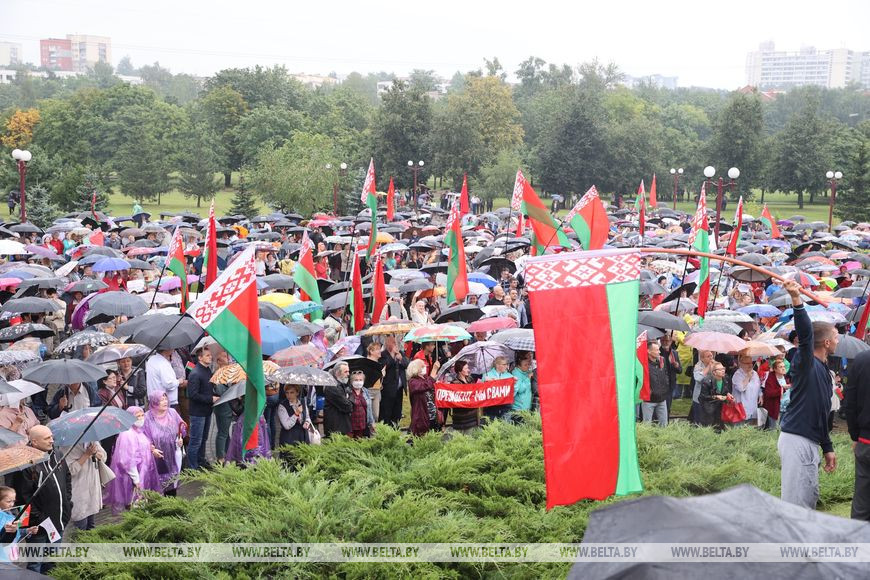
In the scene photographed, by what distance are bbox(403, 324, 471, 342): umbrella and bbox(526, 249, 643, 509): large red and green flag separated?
5.89 meters

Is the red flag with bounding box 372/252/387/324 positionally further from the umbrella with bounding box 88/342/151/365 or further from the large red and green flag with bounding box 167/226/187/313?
the umbrella with bounding box 88/342/151/365

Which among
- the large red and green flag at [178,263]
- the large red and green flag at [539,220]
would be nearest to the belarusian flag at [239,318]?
the large red and green flag at [178,263]

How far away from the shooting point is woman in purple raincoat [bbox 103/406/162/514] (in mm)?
8617

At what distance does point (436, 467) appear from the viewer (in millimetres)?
8484

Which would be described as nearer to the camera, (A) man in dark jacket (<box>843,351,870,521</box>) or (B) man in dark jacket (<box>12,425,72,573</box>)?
(A) man in dark jacket (<box>843,351,870,521</box>)

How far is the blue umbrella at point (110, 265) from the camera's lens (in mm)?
17078

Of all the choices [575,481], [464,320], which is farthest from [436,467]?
[464,320]

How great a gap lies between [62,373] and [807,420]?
708 centimetres

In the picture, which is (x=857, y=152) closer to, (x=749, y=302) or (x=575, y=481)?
(x=749, y=302)

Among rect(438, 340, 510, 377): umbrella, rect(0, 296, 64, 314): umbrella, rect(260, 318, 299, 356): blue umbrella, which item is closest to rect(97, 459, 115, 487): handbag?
rect(260, 318, 299, 356): blue umbrella

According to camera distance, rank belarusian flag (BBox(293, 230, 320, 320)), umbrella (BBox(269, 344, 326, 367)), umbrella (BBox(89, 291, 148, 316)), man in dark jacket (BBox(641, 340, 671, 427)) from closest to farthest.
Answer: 1. umbrella (BBox(269, 344, 326, 367))
2. man in dark jacket (BBox(641, 340, 671, 427))
3. umbrella (BBox(89, 291, 148, 316))
4. belarusian flag (BBox(293, 230, 320, 320))

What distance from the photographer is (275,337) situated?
1137 cm

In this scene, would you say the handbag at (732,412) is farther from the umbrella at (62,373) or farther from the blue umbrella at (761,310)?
the umbrella at (62,373)

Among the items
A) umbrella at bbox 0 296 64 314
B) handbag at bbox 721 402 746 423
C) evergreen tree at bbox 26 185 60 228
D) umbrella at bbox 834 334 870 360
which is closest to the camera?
umbrella at bbox 834 334 870 360
